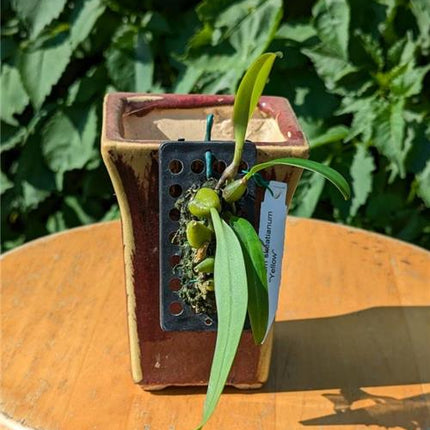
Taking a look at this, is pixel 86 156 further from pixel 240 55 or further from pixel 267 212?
pixel 267 212

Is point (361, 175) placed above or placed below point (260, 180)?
below

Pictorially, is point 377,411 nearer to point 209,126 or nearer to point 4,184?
point 209,126

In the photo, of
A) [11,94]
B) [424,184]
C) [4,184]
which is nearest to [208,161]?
[424,184]

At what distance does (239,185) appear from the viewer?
2.83 ft

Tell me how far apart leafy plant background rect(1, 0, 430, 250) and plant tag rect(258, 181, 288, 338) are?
0.69 meters

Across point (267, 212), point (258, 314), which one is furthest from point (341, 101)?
point (258, 314)

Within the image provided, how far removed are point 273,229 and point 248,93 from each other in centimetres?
16

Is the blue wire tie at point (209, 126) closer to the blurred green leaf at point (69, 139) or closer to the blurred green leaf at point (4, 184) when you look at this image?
the blurred green leaf at point (69, 139)

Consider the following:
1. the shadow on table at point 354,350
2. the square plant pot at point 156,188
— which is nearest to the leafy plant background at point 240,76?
the shadow on table at point 354,350

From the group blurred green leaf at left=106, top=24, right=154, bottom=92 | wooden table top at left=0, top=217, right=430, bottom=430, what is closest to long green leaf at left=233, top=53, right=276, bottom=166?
wooden table top at left=0, top=217, right=430, bottom=430

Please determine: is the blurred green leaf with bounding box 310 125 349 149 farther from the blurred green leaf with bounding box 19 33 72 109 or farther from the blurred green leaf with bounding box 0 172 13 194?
the blurred green leaf with bounding box 0 172 13 194

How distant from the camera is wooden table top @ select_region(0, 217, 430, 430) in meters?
1.00

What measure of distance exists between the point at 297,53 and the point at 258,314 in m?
1.03

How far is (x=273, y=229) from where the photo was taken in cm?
95
